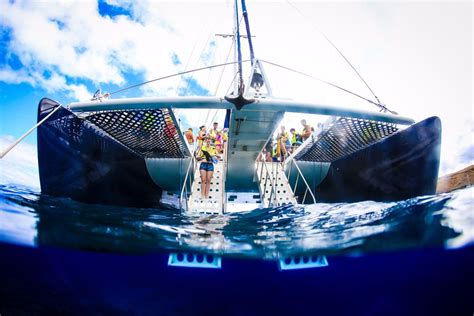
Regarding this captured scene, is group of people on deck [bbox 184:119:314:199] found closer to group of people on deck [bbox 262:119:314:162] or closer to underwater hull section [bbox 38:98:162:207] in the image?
group of people on deck [bbox 262:119:314:162]

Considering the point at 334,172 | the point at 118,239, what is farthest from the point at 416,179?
the point at 118,239

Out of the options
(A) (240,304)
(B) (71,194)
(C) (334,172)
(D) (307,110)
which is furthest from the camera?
(A) (240,304)

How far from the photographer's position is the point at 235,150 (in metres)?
6.27

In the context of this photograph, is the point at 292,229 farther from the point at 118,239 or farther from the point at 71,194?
the point at 71,194

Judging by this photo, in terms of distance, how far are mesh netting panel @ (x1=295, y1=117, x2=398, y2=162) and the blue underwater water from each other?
1.79 metres

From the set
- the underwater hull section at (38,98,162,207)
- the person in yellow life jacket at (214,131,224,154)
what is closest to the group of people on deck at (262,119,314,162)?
the person in yellow life jacket at (214,131,224,154)

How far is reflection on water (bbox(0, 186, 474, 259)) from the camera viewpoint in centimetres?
477

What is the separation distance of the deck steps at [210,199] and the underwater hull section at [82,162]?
255cm

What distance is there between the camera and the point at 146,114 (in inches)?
188

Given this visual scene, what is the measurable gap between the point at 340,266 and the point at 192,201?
22.6ft

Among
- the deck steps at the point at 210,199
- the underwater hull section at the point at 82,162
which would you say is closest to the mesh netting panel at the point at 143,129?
the underwater hull section at the point at 82,162

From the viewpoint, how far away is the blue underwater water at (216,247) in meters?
4.99

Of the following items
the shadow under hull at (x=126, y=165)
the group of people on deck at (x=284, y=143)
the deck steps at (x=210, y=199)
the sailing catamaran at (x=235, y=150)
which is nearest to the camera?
the sailing catamaran at (x=235, y=150)

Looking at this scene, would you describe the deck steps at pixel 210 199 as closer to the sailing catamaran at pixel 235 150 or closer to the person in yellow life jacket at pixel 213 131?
the sailing catamaran at pixel 235 150
